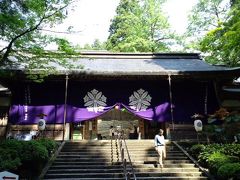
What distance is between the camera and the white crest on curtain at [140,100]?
604 inches

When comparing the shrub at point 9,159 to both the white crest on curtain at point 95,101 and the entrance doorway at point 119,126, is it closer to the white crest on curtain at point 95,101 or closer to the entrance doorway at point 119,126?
the white crest on curtain at point 95,101

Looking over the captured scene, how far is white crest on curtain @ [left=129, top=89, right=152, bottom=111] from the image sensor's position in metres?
15.4

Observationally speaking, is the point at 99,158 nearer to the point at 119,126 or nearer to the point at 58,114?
the point at 58,114

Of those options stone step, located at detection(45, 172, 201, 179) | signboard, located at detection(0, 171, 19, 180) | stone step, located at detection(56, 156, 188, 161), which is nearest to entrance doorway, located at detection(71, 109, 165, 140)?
stone step, located at detection(56, 156, 188, 161)

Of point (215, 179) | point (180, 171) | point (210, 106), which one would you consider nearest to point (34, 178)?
point (180, 171)

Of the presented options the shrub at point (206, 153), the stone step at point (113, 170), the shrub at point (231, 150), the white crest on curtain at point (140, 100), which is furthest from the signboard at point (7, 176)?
the white crest on curtain at point (140, 100)

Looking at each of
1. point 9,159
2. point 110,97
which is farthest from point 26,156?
point 110,97

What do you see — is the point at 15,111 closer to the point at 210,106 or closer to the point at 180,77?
the point at 180,77

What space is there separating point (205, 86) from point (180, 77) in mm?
1936

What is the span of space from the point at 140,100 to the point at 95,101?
2.46 meters

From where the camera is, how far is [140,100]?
50.7ft

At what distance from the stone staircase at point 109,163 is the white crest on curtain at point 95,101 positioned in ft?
9.35

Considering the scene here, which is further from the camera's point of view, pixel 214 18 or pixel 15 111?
pixel 214 18

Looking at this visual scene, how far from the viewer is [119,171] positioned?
9875mm
